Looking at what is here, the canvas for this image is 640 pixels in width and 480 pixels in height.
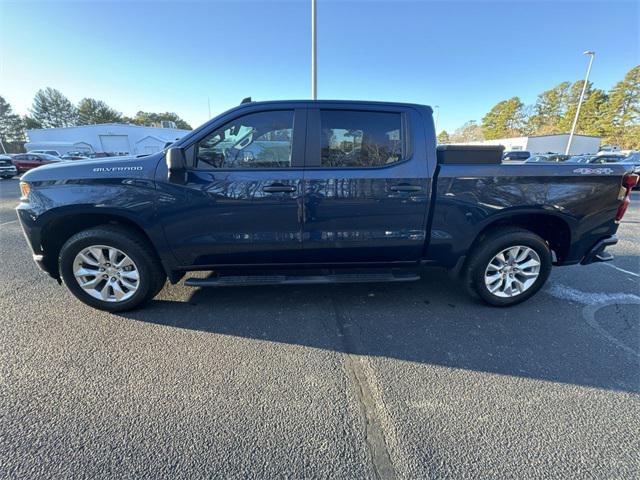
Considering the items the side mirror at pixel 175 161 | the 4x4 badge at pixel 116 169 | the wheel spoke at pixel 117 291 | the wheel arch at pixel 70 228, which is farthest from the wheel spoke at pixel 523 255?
the wheel spoke at pixel 117 291

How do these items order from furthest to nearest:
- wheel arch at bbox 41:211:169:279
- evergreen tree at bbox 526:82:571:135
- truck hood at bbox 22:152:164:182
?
evergreen tree at bbox 526:82:571:135 < wheel arch at bbox 41:211:169:279 < truck hood at bbox 22:152:164:182

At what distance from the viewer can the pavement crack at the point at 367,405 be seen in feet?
5.27

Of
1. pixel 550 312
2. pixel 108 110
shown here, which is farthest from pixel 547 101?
pixel 108 110

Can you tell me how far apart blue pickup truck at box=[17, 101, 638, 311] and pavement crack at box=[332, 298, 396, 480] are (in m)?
0.57

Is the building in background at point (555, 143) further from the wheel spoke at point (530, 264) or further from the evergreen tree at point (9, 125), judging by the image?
the evergreen tree at point (9, 125)

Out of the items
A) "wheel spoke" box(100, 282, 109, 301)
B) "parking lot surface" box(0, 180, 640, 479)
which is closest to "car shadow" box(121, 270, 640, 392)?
"parking lot surface" box(0, 180, 640, 479)

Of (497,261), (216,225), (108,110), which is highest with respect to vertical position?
(108,110)

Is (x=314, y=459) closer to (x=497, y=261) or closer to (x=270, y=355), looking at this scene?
(x=270, y=355)

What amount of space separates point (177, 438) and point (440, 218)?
2.73 meters

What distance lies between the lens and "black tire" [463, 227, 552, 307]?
3117 millimetres

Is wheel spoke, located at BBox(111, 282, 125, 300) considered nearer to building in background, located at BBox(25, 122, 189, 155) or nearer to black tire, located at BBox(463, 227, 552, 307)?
black tire, located at BBox(463, 227, 552, 307)

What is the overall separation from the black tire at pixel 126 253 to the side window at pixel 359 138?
75.6 inches

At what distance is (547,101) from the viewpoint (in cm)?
6297

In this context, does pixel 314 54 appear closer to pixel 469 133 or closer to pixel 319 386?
pixel 319 386
